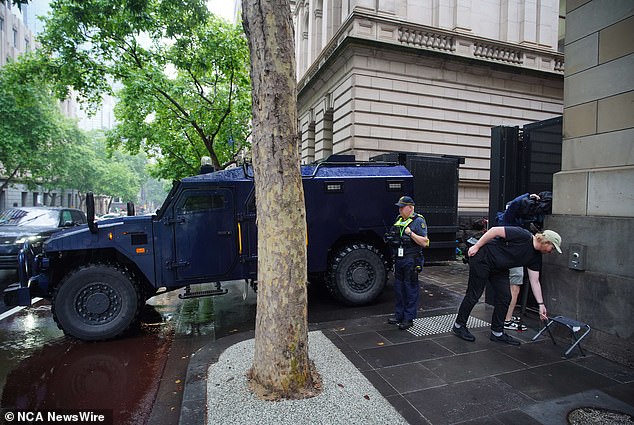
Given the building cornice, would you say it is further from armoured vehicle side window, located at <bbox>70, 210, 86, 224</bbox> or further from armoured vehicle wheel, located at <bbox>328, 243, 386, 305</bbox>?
armoured vehicle side window, located at <bbox>70, 210, 86, 224</bbox>

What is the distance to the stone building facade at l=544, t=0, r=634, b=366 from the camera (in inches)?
164

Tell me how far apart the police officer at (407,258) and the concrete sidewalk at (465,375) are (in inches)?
10.8

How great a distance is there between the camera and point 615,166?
4.41m

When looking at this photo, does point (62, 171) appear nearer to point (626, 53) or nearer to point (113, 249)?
point (113, 249)

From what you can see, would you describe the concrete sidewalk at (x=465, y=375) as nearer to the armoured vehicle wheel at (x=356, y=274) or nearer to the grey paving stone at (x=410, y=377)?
the grey paving stone at (x=410, y=377)

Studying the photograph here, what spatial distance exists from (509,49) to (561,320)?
14.8 metres

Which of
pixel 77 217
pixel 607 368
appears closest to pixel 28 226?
pixel 77 217

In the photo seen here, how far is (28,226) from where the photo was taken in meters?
9.86

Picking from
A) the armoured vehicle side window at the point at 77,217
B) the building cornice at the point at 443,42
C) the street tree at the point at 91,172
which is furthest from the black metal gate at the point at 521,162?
the street tree at the point at 91,172

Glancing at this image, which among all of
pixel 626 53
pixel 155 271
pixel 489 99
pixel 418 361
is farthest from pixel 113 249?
pixel 489 99

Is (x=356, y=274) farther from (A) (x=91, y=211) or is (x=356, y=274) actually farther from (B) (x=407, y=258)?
(A) (x=91, y=211)

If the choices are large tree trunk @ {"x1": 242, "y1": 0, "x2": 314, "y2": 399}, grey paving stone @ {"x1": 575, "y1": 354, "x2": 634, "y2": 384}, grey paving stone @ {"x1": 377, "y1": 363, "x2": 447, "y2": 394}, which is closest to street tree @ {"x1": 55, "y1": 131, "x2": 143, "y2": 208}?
large tree trunk @ {"x1": 242, "y1": 0, "x2": 314, "y2": 399}

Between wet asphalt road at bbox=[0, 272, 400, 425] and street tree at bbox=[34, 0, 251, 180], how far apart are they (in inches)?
245

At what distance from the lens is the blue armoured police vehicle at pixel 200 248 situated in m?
5.12
